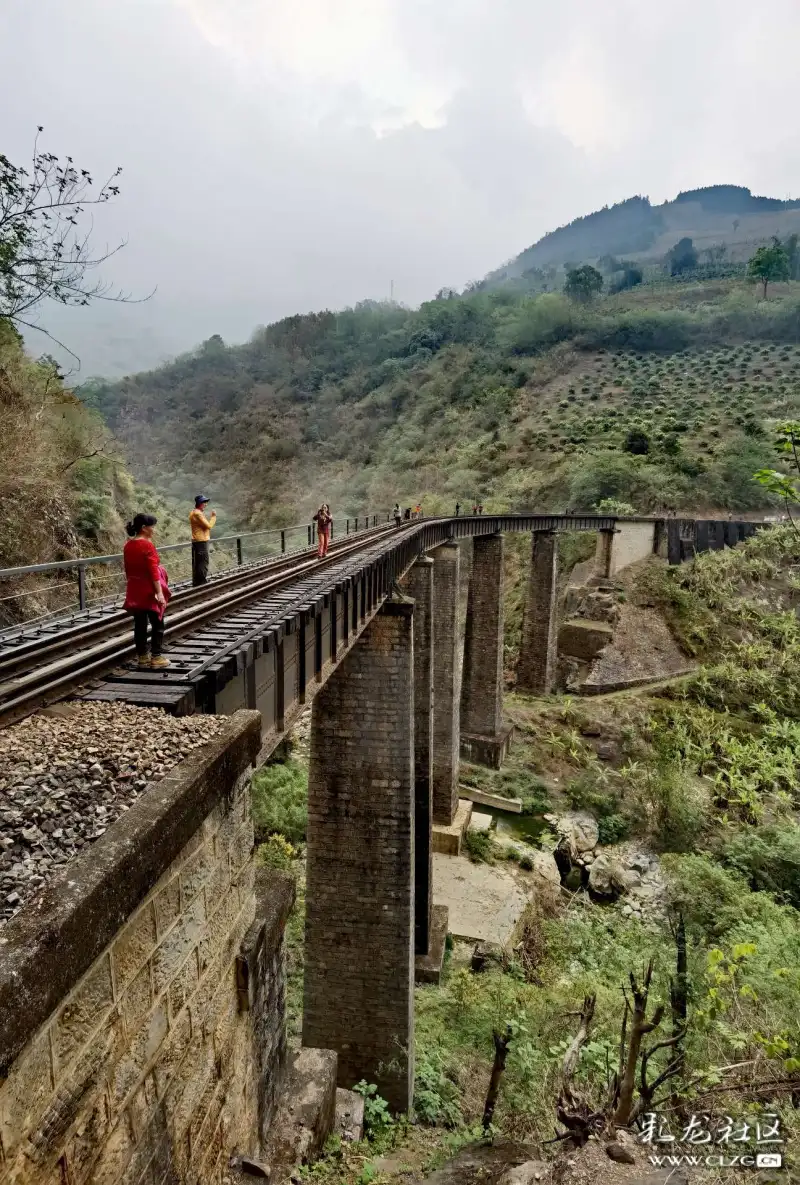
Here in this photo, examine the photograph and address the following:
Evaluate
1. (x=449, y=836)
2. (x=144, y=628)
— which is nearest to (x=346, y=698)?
(x=144, y=628)

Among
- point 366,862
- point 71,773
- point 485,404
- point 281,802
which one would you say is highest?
point 485,404

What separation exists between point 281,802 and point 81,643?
1157cm

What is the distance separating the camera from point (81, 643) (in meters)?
4.94

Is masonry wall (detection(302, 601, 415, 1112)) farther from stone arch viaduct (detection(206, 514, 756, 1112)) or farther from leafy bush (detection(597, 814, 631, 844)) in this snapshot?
leafy bush (detection(597, 814, 631, 844))

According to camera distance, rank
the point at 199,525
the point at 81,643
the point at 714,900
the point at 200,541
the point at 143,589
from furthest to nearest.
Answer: the point at 714,900 → the point at 199,525 → the point at 200,541 → the point at 81,643 → the point at 143,589

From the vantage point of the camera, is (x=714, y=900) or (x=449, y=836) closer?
(x=714, y=900)

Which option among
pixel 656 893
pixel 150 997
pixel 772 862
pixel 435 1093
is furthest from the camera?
pixel 656 893

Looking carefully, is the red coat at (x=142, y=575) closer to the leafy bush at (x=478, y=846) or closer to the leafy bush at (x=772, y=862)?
the leafy bush at (x=478, y=846)

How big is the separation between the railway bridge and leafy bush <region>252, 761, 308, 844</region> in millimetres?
3388

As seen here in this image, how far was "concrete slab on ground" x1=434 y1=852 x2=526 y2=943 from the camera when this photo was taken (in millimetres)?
14039

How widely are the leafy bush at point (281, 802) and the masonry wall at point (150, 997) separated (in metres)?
11.4

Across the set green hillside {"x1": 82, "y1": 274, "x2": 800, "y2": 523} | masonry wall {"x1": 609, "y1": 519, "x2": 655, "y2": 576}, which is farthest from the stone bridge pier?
green hillside {"x1": 82, "y1": 274, "x2": 800, "y2": 523}

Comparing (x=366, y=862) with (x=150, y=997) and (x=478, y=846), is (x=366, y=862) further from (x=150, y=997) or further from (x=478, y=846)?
(x=478, y=846)

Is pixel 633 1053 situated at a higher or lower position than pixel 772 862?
higher
